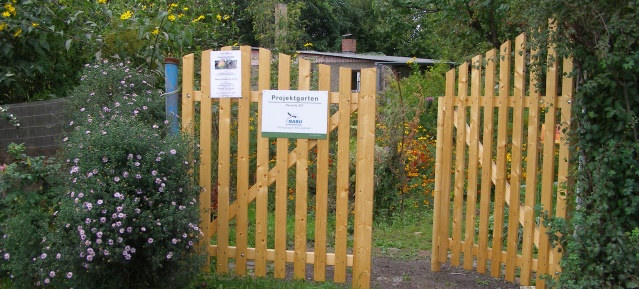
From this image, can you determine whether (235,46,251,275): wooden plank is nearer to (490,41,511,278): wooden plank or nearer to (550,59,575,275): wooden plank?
(490,41,511,278): wooden plank

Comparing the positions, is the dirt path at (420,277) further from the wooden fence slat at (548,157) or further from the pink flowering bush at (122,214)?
the pink flowering bush at (122,214)

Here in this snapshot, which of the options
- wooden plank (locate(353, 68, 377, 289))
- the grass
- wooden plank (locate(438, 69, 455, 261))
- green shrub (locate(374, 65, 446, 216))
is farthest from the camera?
green shrub (locate(374, 65, 446, 216))

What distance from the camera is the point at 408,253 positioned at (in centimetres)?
675

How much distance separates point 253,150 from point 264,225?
131 inches

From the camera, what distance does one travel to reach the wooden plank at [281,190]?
5.13 m

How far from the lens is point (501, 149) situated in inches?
209

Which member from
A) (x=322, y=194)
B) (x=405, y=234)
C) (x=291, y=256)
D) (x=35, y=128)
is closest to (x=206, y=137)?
(x=322, y=194)

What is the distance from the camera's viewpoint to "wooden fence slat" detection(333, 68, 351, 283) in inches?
198

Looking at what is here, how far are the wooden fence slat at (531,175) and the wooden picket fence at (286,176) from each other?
123 centimetres

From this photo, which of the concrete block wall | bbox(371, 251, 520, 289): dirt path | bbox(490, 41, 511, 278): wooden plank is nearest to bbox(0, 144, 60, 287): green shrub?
the concrete block wall

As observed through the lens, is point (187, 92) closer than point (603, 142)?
No

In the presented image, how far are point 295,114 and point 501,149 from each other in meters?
1.72

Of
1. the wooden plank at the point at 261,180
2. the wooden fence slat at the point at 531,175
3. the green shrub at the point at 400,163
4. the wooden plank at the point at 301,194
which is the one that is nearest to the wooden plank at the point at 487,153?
the wooden fence slat at the point at 531,175

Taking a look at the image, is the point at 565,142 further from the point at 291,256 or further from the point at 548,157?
the point at 291,256
